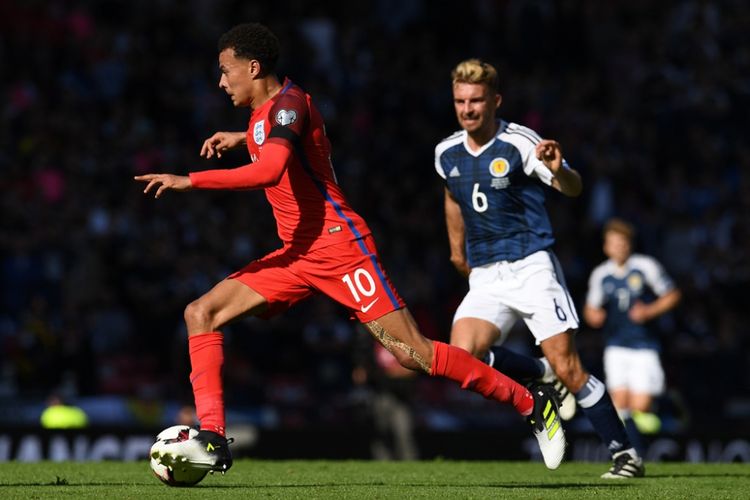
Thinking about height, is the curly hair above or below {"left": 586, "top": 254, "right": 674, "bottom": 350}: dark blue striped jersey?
above

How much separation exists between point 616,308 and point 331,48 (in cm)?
865

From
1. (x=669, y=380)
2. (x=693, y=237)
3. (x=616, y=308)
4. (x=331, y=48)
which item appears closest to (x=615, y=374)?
(x=616, y=308)

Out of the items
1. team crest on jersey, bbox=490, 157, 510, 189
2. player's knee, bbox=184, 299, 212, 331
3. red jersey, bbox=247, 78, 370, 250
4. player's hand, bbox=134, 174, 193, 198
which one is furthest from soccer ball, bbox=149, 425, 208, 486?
team crest on jersey, bbox=490, 157, 510, 189

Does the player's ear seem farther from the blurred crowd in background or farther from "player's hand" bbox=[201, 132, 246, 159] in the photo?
the blurred crowd in background

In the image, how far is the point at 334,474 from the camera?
9070 millimetres

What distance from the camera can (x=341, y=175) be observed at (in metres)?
19.0

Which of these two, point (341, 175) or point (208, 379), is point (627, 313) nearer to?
point (341, 175)

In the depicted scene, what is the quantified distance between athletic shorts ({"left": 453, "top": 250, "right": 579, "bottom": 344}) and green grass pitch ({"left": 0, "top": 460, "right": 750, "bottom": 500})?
0.97m

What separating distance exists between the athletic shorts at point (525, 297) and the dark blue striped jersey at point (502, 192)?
→ 0.08 metres

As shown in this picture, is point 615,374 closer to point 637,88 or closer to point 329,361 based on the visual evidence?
point 329,361

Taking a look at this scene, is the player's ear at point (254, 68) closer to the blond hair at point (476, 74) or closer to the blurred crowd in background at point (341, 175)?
the blond hair at point (476, 74)

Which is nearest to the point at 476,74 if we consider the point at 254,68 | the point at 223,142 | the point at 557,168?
the point at 557,168

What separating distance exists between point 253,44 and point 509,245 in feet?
7.35

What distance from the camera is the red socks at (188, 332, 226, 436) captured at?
757cm
